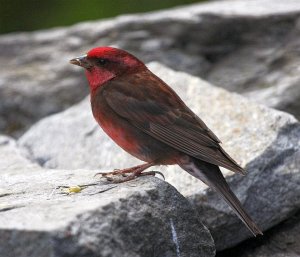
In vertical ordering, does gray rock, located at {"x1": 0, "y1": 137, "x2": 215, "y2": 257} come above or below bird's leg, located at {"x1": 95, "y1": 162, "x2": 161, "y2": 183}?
above

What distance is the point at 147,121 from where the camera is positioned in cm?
489

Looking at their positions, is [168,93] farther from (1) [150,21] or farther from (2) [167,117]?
(1) [150,21]

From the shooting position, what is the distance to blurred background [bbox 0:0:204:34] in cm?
1073

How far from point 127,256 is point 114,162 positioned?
1975 mm

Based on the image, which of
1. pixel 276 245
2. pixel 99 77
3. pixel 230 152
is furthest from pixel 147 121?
pixel 276 245

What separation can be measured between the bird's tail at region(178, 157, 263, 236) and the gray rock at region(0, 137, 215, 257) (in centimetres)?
27

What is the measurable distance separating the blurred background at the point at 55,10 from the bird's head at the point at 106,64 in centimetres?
564

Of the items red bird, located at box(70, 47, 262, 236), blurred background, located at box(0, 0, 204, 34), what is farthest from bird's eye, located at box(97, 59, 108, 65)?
blurred background, located at box(0, 0, 204, 34)

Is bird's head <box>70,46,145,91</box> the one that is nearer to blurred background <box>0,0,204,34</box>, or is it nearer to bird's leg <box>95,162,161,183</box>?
bird's leg <box>95,162,161,183</box>

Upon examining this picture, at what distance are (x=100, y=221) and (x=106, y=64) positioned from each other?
154 centimetres

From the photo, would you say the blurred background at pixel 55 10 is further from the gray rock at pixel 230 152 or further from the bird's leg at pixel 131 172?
the bird's leg at pixel 131 172

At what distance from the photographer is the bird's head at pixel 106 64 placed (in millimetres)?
5082

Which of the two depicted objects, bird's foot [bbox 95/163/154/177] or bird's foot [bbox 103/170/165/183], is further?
bird's foot [bbox 95/163/154/177]

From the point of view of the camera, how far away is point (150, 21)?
26.7 feet
